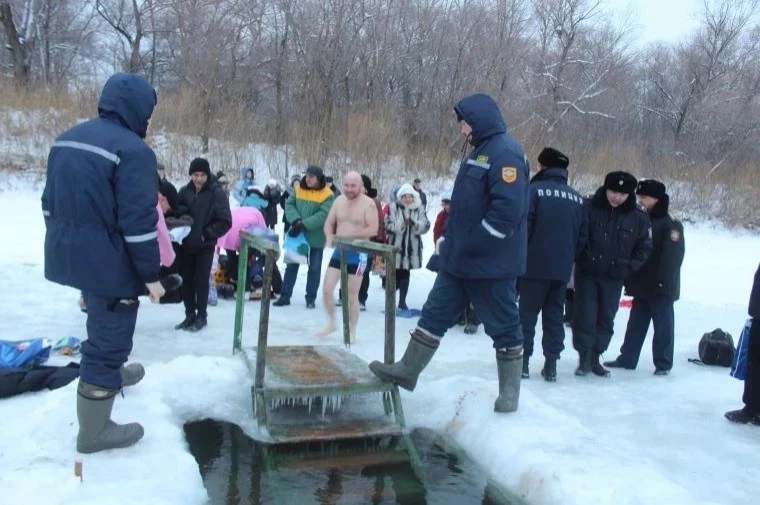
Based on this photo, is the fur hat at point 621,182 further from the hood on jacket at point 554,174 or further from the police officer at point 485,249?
the police officer at point 485,249

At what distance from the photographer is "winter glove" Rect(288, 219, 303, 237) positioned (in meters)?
8.24

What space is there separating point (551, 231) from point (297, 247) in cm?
350

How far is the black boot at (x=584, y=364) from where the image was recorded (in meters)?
6.29

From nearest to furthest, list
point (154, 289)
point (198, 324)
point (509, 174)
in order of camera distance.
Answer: point (154, 289), point (509, 174), point (198, 324)

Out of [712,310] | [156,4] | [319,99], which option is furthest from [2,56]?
[712,310]

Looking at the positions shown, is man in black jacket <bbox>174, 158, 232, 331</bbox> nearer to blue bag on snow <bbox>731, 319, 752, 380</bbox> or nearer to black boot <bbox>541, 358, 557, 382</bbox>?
black boot <bbox>541, 358, 557, 382</bbox>

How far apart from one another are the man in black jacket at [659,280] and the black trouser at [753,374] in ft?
4.29

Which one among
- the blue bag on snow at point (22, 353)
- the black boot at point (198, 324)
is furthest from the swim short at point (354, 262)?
the blue bag on snow at point (22, 353)

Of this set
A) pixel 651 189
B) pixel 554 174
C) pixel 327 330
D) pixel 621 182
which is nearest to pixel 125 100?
pixel 554 174

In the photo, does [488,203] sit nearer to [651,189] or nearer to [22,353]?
[651,189]

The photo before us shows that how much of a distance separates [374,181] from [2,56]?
20.1m

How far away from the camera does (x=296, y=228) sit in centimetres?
827

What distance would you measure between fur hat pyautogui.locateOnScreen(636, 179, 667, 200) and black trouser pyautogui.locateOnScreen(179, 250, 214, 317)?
4.10m

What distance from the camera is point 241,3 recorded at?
23625mm
